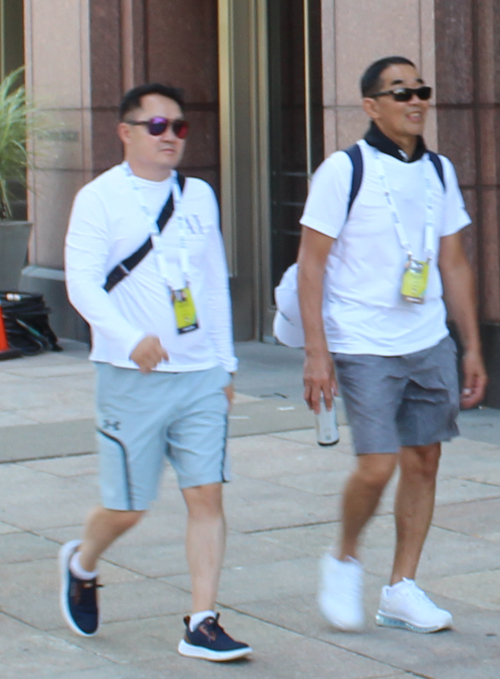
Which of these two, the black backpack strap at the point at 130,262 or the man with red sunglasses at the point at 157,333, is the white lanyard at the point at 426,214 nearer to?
the man with red sunglasses at the point at 157,333

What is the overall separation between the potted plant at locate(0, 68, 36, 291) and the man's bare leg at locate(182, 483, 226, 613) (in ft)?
27.8

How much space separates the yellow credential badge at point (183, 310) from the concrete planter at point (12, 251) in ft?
28.2

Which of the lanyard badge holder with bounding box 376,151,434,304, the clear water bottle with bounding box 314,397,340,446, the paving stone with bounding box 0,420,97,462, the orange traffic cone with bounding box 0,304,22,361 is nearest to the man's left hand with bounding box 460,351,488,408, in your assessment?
the lanyard badge holder with bounding box 376,151,434,304

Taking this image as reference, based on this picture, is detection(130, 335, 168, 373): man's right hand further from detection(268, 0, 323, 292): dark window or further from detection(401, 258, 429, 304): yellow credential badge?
detection(268, 0, 323, 292): dark window

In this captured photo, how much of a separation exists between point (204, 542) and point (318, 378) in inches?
26.0

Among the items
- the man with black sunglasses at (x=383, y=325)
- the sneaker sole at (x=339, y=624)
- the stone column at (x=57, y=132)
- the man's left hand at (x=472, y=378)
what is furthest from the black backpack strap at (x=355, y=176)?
the stone column at (x=57, y=132)

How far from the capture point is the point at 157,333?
437 centimetres

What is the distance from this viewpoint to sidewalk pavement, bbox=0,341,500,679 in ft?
14.2

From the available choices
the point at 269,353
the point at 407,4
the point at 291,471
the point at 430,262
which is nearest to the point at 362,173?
the point at 430,262

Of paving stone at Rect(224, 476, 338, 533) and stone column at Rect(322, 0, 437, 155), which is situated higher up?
stone column at Rect(322, 0, 437, 155)

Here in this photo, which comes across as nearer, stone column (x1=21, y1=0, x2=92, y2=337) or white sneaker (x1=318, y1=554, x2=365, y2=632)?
white sneaker (x1=318, y1=554, x2=365, y2=632)

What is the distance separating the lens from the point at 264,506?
254 inches

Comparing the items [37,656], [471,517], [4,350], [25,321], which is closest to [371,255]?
[37,656]

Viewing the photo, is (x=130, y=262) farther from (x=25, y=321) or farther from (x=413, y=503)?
(x=25, y=321)
